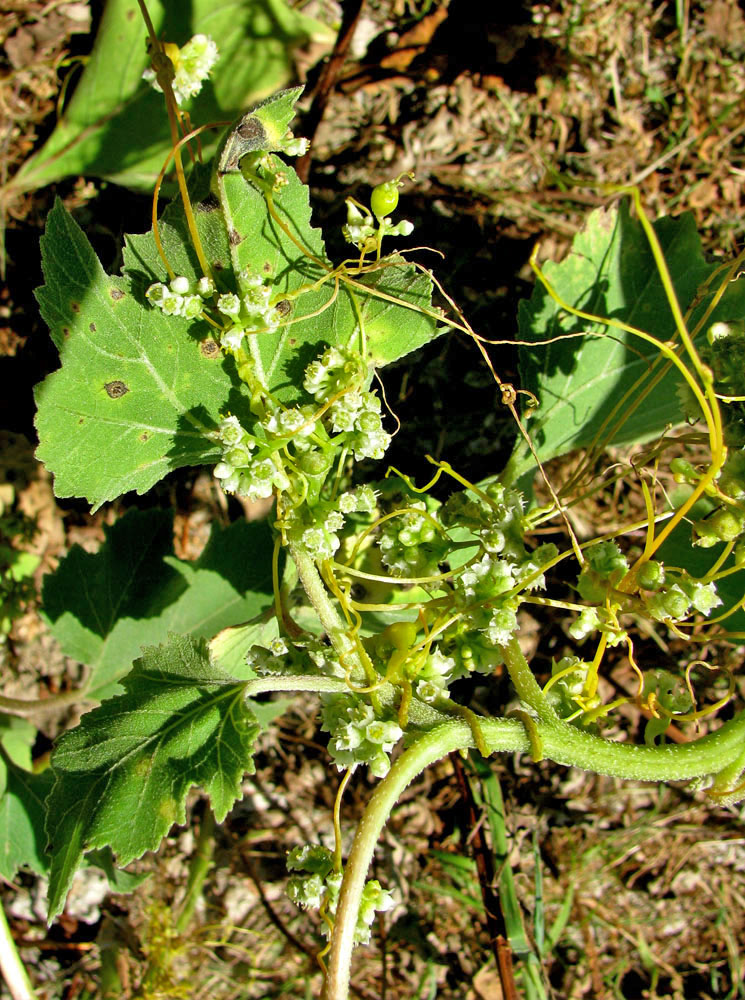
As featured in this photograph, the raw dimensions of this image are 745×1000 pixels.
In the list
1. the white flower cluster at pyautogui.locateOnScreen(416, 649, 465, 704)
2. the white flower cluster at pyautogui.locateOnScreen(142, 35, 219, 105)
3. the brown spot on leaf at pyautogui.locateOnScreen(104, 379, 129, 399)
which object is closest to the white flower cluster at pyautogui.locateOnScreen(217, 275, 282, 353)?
the brown spot on leaf at pyautogui.locateOnScreen(104, 379, 129, 399)

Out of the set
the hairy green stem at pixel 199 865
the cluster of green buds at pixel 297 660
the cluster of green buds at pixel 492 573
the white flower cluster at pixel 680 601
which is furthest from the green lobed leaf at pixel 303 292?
the hairy green stem at pixel 199 865

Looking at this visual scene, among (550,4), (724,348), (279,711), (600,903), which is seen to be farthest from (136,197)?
(600,903)

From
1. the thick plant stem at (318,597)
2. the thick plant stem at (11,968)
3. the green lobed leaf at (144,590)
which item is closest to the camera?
the thick plant stem at (318,597)

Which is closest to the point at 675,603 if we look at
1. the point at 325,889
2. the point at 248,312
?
the point at 325,889

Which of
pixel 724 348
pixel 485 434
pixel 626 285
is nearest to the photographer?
pixel 724 348

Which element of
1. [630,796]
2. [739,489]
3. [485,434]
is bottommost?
[630,796]

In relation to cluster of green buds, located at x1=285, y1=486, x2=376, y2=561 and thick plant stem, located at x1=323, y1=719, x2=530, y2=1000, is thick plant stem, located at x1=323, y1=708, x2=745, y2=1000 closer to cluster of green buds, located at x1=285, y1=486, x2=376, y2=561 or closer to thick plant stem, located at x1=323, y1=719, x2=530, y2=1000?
thick plant stem, located at x1=323, y1=719, x2=530, y2=1000

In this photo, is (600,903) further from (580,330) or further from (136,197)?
(136,197)

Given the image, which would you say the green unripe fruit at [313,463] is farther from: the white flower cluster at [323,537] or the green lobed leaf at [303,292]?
the green lobed leaf at [303,292]
